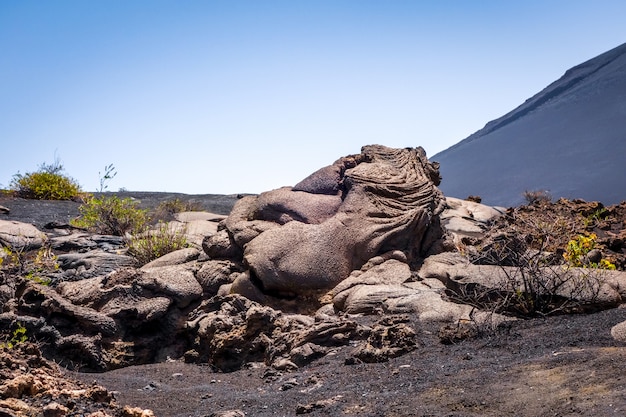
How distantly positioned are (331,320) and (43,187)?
15.2m

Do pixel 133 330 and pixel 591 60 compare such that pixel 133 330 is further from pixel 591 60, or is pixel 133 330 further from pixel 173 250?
pixel 591 60

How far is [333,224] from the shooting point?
10.4 metres

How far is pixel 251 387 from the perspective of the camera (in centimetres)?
Answer: 695

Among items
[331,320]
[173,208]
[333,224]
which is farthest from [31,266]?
[173,208]

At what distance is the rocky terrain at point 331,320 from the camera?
525 cm

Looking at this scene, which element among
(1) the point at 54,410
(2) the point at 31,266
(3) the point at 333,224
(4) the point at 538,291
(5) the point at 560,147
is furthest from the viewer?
(5) the point at 560,147

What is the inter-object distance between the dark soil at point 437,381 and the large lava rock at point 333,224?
195 centimetres

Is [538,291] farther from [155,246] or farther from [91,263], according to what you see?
[91,263]

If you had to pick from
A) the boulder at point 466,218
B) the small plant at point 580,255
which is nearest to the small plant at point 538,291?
the small plant at point 580,255

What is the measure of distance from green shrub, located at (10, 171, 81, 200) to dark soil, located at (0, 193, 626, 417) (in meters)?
13.9

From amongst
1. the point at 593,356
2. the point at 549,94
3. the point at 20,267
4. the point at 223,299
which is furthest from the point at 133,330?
the point at 549,94

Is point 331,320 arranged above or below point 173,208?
below

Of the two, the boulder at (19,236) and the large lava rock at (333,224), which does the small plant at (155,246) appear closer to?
the large lava rock at (333,224)

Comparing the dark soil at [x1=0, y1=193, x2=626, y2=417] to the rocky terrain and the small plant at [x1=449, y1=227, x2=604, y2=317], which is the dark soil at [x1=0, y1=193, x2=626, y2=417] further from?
the small plant at [x1=449, y1=227, x2=604, y2=317]
